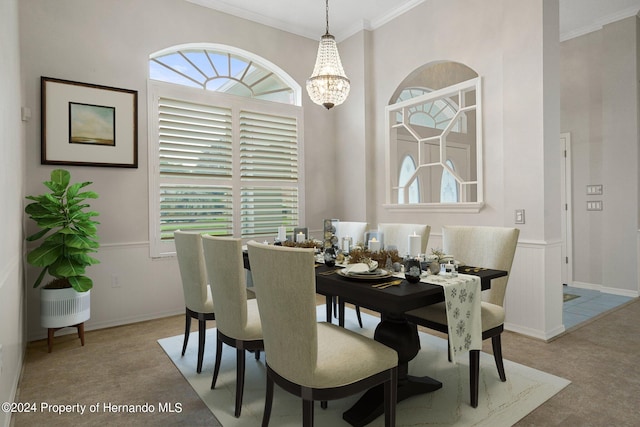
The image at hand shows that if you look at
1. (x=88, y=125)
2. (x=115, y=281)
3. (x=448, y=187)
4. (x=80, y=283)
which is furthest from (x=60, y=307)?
(x=448, y=187)

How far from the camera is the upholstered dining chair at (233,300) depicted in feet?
6.48

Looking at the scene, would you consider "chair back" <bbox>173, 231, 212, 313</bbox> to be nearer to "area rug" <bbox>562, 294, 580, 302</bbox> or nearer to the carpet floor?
the carpet floor

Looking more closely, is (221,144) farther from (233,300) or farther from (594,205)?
(594,205)

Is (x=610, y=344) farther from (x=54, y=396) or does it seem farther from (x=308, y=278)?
(x=54, y=396)

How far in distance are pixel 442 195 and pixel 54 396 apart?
5.56m

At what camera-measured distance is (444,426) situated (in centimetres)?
189

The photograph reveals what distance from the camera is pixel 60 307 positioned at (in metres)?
2.90

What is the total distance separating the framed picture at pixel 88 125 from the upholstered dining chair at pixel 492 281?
3.00m

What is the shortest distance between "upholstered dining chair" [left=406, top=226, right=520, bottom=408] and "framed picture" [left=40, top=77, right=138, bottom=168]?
118 inches

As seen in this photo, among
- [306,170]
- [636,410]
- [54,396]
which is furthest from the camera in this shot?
[306,170]

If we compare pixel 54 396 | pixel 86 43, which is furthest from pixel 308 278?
pixel 86 43

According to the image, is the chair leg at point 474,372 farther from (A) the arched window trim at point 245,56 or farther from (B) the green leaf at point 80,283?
(A) the arched window trim at point 245,56

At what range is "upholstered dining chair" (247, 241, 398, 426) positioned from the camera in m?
1.47

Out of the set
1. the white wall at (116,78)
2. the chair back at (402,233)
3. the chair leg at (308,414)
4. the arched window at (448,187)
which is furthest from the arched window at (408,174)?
the chair leg at (308,414)
